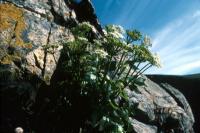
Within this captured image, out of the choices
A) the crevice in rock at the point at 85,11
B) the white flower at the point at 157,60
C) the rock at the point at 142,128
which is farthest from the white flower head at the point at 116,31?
the crevice in rock at the point at 85,11

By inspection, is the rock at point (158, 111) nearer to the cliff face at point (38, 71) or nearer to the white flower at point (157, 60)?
the cliff face at point (38, 71)

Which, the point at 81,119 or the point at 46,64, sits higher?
the point at 46,64

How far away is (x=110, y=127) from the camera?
7.13 m

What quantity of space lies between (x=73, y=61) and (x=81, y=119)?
115 cm

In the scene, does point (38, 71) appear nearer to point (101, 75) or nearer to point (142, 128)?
point (101, 75)

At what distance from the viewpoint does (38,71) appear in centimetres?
783

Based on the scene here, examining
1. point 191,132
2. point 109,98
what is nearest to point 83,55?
point 109,98

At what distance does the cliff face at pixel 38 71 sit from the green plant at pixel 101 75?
407 millimetres

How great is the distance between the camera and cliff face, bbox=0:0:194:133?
7.01 m

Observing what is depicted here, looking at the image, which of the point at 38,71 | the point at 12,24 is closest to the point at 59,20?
the point at 12,24

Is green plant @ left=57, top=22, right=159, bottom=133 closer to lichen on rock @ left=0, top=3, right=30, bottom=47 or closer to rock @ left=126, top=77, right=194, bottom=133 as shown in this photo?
lichen on rock @ left=0, top=3, right=30, bottom=47

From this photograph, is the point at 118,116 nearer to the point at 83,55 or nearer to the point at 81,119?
the point at 81,119

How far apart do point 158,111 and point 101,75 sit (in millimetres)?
3545

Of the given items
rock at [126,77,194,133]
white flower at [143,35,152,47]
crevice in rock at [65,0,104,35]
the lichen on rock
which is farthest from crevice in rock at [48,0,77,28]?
white flower at [143,35,152,47]
